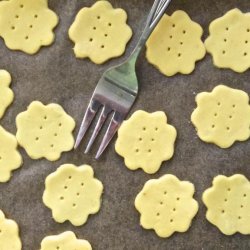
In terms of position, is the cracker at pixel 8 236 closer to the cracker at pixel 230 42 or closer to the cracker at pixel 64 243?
the cracker at pixel 64 243

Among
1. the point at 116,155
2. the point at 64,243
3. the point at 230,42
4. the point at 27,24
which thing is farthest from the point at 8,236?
the point at 230,42

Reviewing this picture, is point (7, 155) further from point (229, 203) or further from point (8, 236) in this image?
point (229, 203)

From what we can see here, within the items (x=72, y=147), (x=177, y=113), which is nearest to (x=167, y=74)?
(x=177, y=113)

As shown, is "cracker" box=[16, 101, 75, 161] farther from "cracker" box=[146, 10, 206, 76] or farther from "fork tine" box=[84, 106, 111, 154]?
"cracker" box=[146, 10, 206, 76]

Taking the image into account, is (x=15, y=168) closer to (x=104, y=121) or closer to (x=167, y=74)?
(x=104, y=121)

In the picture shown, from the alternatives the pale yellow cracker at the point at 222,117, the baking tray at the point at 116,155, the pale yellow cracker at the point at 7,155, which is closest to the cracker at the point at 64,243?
the baking tray at the point at 116,155

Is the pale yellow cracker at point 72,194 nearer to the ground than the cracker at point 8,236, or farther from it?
farther from it
